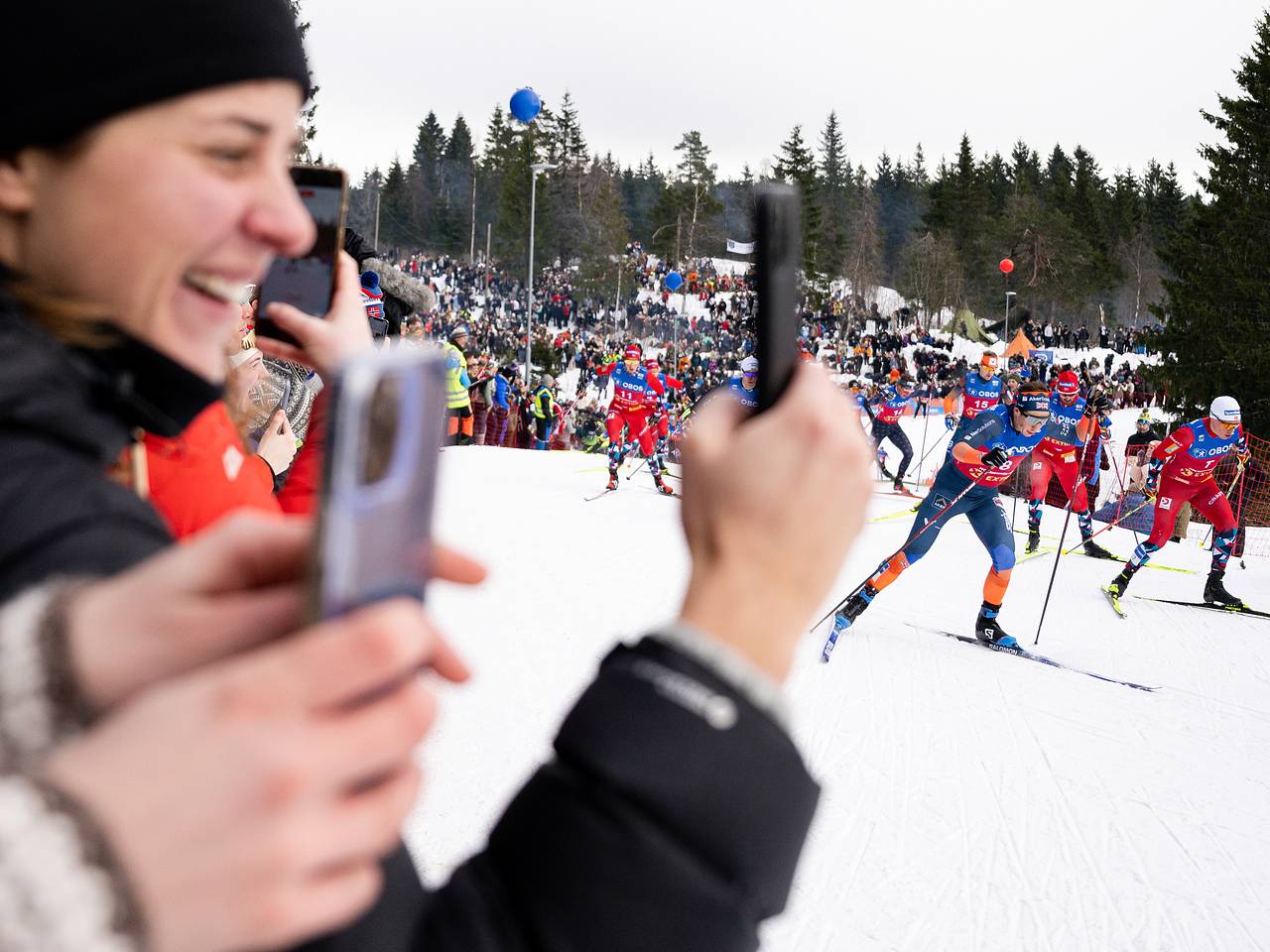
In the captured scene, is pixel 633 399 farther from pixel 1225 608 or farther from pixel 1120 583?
pixel 1225 608

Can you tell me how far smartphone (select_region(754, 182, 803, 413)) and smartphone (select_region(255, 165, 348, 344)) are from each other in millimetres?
716

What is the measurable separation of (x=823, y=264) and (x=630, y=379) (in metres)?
51.1

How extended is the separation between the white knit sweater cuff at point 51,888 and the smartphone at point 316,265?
3.16ft

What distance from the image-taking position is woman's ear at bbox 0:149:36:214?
68cm

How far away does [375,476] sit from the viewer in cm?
45

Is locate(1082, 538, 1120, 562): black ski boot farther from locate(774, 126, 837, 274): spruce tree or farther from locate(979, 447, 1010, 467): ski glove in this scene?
locate(774, 126, 837, 274): spruce tree

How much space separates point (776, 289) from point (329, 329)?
29.6 inches

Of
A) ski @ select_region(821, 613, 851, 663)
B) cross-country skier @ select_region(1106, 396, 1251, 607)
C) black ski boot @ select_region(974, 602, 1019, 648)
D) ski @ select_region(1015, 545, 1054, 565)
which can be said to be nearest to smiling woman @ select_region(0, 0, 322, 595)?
ski @ select_region(821, 613, 851, 663)

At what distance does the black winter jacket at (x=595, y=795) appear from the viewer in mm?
604

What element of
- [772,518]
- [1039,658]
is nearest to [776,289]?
[772,518]

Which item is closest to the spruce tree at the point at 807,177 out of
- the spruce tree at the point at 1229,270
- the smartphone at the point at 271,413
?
the spruce tree at the point at 1229,270

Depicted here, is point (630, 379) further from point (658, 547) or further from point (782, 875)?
point (782, 875)

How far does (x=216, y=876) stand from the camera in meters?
0.42

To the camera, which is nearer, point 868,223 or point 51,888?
point 51,888
